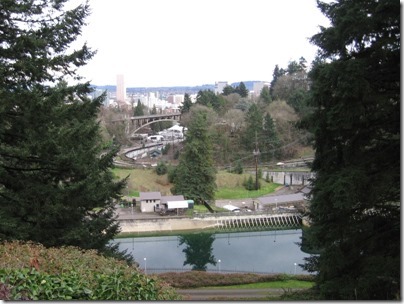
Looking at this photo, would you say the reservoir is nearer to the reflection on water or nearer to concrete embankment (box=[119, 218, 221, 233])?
the reflection on water

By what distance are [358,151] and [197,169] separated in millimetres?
17444

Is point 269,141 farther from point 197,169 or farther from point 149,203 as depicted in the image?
point 149,203

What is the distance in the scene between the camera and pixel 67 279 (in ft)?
9.12

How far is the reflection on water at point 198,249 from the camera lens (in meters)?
15.4

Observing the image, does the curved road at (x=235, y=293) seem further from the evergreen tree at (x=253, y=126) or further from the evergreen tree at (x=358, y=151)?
the evergreen tree at (x=253, y=126)

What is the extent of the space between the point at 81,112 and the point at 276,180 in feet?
72.6

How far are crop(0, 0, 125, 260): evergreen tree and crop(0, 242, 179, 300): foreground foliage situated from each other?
1.47 meters

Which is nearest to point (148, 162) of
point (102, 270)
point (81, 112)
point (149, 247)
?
point (149, 247)

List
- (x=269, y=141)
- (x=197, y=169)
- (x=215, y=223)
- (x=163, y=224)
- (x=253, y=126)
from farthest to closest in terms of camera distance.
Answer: (x=269, y=141), (x=253, y=126), (x=197, y=169), (x=215, y=223), (x=163, y=224)

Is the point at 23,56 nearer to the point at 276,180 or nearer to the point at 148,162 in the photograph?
the point at 276,180

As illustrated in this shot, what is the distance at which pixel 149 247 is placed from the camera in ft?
56.0

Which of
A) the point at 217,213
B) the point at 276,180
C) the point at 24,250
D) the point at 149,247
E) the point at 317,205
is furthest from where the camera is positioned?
the point at 276,180

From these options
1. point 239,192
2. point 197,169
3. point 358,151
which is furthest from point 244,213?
point 358,151

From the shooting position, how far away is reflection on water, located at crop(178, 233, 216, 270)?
15359 mm
